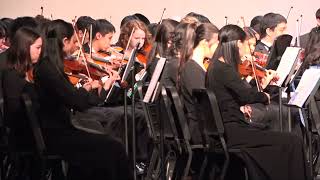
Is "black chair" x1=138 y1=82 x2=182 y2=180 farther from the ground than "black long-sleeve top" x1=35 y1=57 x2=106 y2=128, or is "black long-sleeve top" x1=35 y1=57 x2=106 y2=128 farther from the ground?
"black long-sleeve top" x1=35 y1=57 x2=106 y2=128

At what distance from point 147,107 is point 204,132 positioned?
523mm

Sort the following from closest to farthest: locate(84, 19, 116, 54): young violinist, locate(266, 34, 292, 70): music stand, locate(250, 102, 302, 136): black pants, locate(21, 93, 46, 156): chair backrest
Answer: locate(21, 93, 46, 156): chair backrest → locate(266, 34, 292, 70): music stand → locate(84, 19, 116, 54): young violinist → locate(250, 102, 302, 136): black pants

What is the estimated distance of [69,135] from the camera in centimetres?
449

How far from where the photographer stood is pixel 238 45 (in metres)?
5.04

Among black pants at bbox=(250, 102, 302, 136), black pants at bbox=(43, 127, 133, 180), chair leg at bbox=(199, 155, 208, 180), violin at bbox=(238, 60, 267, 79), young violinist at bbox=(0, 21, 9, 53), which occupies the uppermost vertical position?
young violinist at bbox=(0, 21, 9, 53)

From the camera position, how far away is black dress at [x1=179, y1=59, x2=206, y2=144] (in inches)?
200

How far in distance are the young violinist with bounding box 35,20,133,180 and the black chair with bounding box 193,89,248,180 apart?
0.52 meters

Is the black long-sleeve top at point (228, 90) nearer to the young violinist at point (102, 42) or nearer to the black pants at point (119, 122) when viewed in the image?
the black pants at point (119, 122)

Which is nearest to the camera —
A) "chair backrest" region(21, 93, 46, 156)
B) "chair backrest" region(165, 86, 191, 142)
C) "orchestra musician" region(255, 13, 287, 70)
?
"chair backrest" region(21, 93, 46, 156)

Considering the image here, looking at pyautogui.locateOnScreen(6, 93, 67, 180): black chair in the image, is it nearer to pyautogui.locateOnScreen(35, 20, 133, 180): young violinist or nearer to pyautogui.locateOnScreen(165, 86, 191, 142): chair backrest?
pyautogui.locateOnScreen(35, 20, 133, 180): young violinist

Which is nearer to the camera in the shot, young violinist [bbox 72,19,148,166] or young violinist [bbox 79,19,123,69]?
young violinist [bbox 72,19,148,166]

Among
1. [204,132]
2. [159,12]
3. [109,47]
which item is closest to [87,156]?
[204,132]

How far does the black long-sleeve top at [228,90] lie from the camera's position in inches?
194

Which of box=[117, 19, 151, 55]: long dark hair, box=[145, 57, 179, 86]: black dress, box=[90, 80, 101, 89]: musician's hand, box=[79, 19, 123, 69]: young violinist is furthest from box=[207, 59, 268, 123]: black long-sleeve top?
box=[117, 19, 151, 55]: long dark hair
